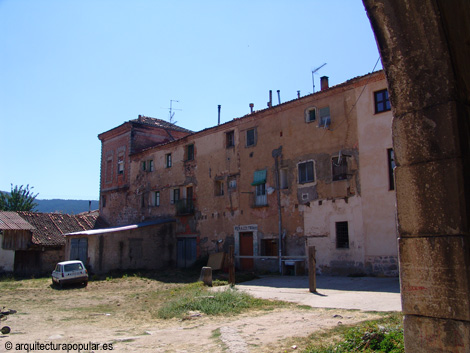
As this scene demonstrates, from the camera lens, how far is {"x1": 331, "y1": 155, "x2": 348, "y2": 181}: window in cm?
1786

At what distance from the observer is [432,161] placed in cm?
313

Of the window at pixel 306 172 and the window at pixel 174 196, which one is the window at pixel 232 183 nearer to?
the window at pixel 306 172

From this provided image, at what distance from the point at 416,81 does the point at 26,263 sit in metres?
29.9

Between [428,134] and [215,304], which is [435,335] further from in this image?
[215,304]

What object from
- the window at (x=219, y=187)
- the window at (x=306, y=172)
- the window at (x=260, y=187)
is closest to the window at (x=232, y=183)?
the window at (x=219, y=187)

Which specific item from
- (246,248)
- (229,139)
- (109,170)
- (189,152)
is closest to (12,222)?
(109,170)

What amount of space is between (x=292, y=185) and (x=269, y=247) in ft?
12.1

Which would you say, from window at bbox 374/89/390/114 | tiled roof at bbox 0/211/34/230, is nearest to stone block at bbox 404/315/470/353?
window at bbox 374/89/390/114

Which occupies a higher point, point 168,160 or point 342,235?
point 168,160

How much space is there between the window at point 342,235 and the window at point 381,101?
517cm

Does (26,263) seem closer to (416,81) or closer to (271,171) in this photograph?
(271,171)

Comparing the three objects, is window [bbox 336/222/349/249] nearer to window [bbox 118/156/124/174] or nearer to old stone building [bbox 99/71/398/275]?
old stone building [bbox 99/71/398/275]

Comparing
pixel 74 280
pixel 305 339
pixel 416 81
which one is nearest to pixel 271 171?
pixel 74 280

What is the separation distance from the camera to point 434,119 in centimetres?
316
